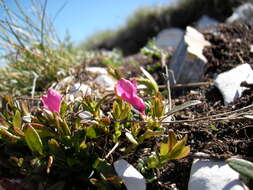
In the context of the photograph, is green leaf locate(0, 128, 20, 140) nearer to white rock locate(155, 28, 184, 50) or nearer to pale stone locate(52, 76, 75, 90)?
pale stone locate(52, 76, 75, 90)

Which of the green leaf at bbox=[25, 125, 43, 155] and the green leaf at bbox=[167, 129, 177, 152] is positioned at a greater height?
the green leaf at bbox=[25, 125, 43, 155]

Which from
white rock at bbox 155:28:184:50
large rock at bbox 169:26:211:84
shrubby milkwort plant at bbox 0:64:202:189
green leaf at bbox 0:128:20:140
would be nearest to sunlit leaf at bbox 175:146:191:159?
shrubby milkwort plant at bbox 0:64:202:189

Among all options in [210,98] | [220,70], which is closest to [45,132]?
[210,98]

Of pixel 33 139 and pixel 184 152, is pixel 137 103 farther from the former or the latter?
pixel 33 139

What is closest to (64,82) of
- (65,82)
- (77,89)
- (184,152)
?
(65,82)

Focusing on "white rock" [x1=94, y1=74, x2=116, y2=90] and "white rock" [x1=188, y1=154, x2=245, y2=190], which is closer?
"white rock" [x1=188, y1=154, x2=245, y2=190]

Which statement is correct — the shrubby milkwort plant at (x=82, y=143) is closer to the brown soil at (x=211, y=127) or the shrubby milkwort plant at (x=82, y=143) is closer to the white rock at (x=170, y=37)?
the brown soil at (x=211, y=127)

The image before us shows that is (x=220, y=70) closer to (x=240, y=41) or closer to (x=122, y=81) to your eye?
(x=240, y=41)
